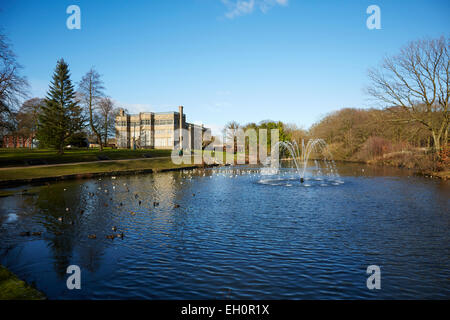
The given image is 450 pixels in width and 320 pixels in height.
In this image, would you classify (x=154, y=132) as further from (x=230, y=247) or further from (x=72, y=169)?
(x=230, y=247)

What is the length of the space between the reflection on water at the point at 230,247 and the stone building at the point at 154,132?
2670 inches

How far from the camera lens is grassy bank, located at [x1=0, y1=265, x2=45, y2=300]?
5.98m

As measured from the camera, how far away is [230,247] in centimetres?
992

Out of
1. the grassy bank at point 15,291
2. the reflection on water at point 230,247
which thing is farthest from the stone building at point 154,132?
the grassy bank at point 15,291

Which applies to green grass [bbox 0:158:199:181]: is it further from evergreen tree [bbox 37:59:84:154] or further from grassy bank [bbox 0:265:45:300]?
grassy bank [bbox 0:265:45:300]

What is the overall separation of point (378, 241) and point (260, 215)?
5538 mm

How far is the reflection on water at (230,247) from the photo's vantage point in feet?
23.3

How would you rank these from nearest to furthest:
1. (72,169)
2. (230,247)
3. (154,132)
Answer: (230,247) → (72,169) → (154,132)

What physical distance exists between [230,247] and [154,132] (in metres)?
81.4

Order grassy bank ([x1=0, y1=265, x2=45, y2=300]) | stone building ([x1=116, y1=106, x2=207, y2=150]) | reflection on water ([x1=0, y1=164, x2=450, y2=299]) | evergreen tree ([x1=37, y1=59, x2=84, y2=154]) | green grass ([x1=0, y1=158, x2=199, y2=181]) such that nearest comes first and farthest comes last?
1. grassy bank ([x1=0, y1=265, x2=45, y2=300])
2. reflection on water ([x1=0, y1=164, x2=450, y2=299])
3. green grass ([x1=0, y1=158, x2=199, y2=181])
4. evergreen tree ([x1=37, y1=59, x2=84, y2=154])
5. stone building ([x1=116, y1=106, x2=207, y2=150])

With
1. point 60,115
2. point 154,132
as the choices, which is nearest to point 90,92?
point 60,115

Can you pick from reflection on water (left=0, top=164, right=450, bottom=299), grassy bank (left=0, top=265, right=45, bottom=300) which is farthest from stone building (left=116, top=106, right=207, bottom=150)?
grassy bank (left=0, top=265, right=45, bottom=300)

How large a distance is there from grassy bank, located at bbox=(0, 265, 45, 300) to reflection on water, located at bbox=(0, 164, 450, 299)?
1.61 ft
